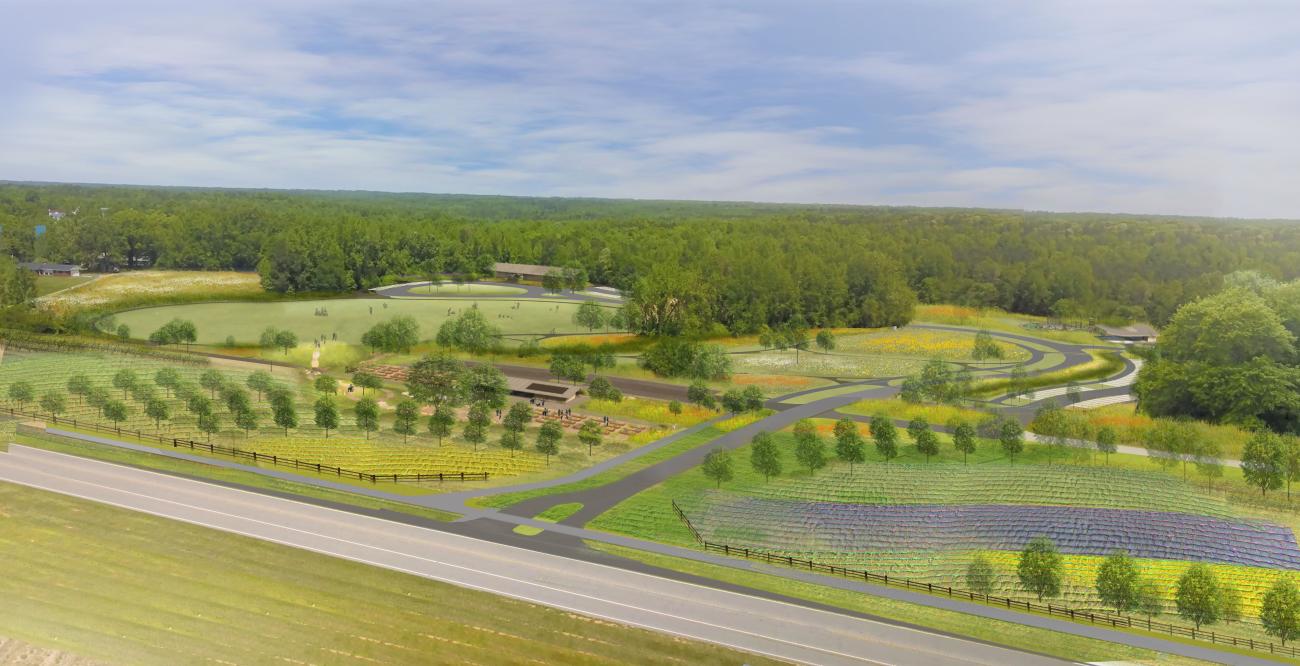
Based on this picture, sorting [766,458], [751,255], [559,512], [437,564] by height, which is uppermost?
[751,255]

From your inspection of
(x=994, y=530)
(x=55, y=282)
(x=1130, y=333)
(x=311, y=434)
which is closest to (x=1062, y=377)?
(x=1130, y=333)

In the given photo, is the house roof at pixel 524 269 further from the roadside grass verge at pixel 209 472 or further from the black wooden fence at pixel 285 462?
the roadside grass verge at pixel 209 472

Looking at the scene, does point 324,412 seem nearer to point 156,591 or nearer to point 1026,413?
point 156,591

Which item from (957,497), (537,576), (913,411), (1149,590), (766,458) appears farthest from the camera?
(913,411)

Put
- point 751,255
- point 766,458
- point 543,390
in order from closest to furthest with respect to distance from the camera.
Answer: point 766,458, point 543,390, point 751,255

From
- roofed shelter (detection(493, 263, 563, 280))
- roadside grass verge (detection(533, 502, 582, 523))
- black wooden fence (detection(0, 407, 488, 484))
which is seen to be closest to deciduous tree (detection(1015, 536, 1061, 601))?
roadside grass verge (detection(533, 502, 582, 523))

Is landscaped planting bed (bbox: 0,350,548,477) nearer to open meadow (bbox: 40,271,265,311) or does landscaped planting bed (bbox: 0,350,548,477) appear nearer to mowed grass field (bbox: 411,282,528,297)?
open meadow (bbox: 40,271,265,311)

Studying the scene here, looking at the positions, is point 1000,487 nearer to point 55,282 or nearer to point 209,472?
point 209,472

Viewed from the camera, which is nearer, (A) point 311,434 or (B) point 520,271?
(A) point 311,434
